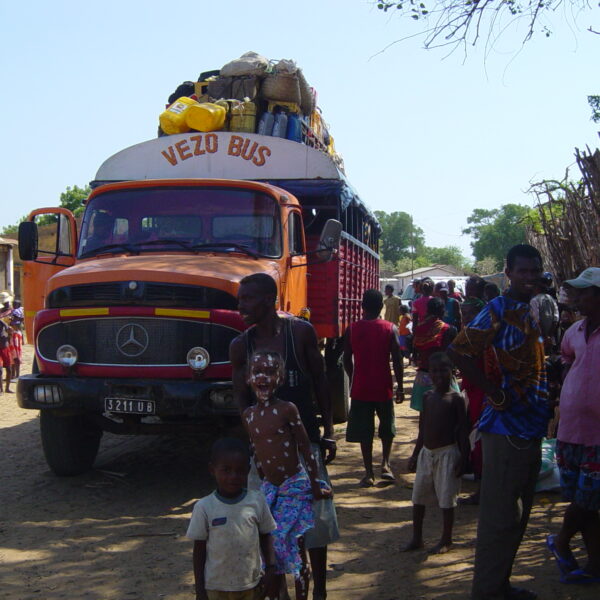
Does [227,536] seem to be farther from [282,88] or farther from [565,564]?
[282,88]

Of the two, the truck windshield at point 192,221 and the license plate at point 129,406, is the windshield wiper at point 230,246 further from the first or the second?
the license plate at point 129,406

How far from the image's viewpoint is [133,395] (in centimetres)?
612

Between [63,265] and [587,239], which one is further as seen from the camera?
[587,239]

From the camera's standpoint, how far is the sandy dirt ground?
4586 mm

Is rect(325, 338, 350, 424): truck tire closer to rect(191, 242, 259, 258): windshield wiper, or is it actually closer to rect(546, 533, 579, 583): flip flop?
rect(191, 242, 259, 258): windshield wiper

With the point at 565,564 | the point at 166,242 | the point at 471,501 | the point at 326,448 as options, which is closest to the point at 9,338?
the point at 166,242

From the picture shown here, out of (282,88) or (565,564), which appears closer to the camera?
(565,564)

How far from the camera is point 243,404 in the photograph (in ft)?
13.1

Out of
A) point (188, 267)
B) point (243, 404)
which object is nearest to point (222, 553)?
point (243, 404)

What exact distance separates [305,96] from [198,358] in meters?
4.89

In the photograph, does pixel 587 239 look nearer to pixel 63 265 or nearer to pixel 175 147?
pixel 175 147

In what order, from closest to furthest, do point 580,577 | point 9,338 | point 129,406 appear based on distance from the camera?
point 580,577 < point 129,406 < point 9,338

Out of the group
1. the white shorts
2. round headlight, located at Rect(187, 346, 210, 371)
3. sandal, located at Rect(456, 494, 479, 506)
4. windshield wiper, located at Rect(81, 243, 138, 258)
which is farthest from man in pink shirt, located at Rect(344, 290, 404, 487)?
windshield wiper, located at Rect(81, 243, 138, 258)

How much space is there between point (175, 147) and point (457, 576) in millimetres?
5133
